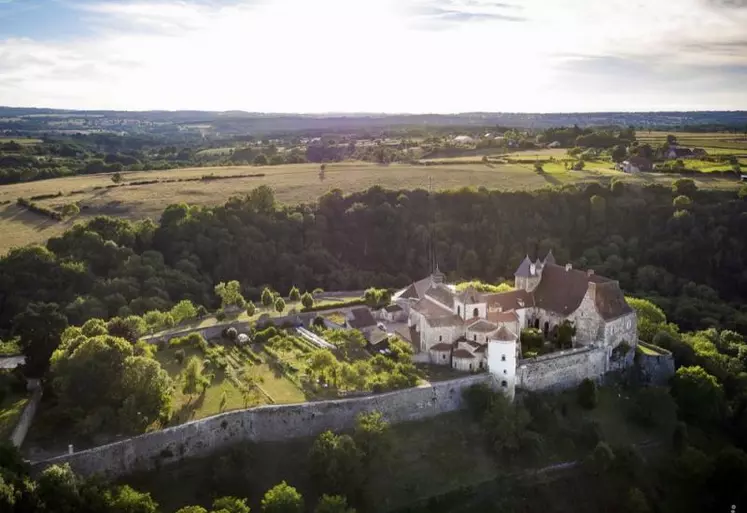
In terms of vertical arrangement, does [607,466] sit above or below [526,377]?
below

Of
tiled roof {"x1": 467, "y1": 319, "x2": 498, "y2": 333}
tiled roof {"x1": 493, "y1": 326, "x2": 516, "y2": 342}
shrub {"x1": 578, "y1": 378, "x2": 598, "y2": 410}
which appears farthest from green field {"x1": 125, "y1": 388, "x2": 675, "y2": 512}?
tiled roof {"x1": 467, "y1": 319, "x2": 498, "y2": 333}

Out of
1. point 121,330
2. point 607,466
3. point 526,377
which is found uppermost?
point 121,330

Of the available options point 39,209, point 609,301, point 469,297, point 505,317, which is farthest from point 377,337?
point 39,209

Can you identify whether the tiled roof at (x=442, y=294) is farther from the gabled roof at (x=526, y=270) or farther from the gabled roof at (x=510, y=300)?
the gabled roof at (x=526, y=270)

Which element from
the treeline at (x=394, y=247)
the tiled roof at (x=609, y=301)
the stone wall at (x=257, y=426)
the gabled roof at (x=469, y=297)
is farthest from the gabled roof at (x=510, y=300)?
the treeline at (x=394, y=247)

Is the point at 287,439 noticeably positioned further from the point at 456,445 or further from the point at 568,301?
the point at 568,301

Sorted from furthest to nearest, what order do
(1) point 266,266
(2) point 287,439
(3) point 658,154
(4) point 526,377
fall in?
(3) point 658,154, (1) point 266,266, (4) point 526,377, (2) point 287,439

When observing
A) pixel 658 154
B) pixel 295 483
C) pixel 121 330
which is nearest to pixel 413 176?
pixel 658 154
